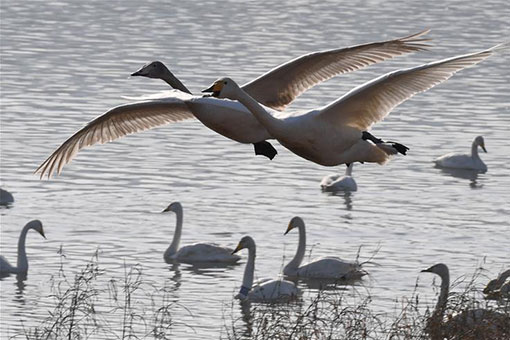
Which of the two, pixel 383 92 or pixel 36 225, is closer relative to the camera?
pixel 383 92

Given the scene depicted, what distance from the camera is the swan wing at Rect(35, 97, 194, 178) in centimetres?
1167

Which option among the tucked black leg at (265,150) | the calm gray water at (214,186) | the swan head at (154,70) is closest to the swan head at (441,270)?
the calm gray water at (214,186)

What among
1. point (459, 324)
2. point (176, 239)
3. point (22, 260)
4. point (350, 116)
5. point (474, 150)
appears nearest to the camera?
point (459, 324)

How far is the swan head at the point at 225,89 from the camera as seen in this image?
33.0 ft

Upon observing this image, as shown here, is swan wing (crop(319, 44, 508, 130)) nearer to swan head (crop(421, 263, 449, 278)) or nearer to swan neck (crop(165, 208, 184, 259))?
swan head (crop(421, 263, 449, 278))

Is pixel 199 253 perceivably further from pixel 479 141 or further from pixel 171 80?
pixel 479 141

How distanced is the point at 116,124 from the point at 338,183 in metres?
10.8

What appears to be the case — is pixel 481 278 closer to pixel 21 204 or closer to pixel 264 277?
pixel 264 277

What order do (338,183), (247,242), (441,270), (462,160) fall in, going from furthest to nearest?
(462,160) → (338,183) → (247,242) → (441,270)

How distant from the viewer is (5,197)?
67.9ft

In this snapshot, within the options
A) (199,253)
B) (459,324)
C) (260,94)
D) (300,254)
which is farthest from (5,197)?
(459,324)

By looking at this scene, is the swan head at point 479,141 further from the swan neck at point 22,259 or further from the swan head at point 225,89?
the swan head at point 225,89

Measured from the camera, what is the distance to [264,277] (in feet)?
58.6

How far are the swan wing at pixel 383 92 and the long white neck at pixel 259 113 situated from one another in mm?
448
